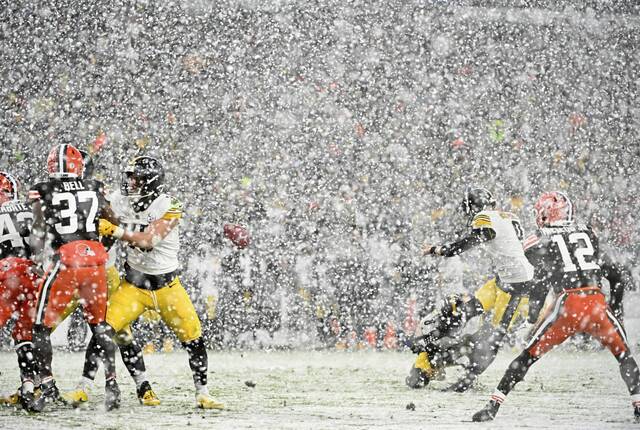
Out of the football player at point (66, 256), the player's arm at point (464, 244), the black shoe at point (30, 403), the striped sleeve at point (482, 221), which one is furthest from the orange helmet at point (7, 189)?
the striped sleeve at point (482, 221)

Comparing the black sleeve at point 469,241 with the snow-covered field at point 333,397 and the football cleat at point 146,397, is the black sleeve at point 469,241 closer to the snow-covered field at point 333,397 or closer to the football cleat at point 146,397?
the snow-covered field at point 333,397

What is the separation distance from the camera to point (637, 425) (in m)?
5.65

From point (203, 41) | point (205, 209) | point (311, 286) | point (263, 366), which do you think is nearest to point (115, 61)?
point (203, 41)

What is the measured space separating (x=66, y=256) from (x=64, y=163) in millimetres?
597

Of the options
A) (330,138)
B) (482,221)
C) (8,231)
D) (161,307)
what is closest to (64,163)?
(8,231)

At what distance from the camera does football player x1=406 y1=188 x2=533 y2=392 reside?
741cm

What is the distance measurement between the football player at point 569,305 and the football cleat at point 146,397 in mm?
2153

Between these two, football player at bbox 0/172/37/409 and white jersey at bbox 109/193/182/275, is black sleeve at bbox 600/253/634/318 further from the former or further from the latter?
football player at bbox 0/172/37/409

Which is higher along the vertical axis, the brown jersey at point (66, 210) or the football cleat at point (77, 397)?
the brown jersey at point (66, 210)

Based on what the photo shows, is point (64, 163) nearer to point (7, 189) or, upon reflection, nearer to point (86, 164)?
point (86, 164)

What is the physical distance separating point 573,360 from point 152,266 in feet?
19.4

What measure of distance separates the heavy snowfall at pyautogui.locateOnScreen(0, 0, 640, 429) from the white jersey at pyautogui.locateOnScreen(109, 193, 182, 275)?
286 cm

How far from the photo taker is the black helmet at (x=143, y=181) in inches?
247

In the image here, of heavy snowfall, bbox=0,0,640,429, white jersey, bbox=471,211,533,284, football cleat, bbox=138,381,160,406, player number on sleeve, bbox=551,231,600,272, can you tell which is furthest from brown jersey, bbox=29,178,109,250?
heavy snowfall, bbox=0,0,640,429
